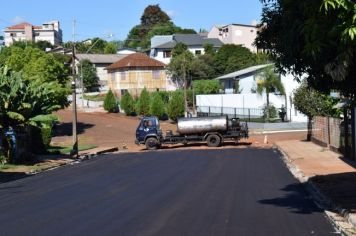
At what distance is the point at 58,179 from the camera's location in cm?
2508

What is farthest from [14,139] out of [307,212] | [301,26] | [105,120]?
[105,120]

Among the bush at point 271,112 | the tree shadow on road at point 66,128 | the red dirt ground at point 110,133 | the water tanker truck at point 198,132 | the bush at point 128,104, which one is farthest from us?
the bush at point 128,104

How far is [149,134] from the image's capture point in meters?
45.8

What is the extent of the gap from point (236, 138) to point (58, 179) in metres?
22.1

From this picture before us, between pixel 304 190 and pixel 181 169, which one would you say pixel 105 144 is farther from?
pixel 304 190

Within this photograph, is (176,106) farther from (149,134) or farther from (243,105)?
(149,134)

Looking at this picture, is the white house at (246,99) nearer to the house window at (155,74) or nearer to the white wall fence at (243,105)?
the white wall fence at (243,105)

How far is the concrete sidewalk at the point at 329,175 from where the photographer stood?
557 inches

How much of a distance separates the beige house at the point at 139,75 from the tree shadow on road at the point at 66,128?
22412mm

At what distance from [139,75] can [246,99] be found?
28.7 meters

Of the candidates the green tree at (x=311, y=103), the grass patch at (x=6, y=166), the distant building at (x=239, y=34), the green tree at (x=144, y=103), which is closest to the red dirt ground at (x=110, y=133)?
the green tree at (x=144, y=103)

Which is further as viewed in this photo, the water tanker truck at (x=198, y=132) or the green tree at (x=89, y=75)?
the green tree at (x=89, y=75)

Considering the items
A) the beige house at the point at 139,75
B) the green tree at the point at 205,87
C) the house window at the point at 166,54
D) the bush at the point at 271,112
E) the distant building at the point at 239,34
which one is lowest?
the bush at the point at 271,112

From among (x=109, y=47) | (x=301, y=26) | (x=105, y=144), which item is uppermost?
(x=109, y=47)
